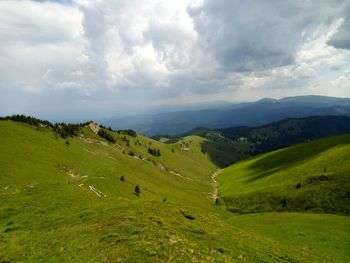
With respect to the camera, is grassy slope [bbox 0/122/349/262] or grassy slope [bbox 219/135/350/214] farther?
grassy slope [bbox 219/135/350/214]

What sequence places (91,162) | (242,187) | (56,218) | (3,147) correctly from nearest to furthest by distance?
1. (56,218)
2. (3,147)
3. (91,162)
4. (242,187)

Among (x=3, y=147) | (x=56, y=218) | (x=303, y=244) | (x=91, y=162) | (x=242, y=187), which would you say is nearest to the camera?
(x=56, y=218)

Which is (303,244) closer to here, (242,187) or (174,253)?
(174,253)

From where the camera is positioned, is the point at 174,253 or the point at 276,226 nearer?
the point at 174,253

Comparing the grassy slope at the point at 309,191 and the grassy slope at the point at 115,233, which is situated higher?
the grassy slope at the point at 115,233

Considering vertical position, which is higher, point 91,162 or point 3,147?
point 3,147

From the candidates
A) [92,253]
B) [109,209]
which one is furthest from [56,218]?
[92,253]

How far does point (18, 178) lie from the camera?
75.6m

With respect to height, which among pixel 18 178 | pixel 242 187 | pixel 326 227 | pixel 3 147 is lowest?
pixel 242 187

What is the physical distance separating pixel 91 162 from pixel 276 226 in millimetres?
80079

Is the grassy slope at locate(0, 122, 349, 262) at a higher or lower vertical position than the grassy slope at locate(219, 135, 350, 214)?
higher

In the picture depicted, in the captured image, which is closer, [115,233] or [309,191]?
[115,233]

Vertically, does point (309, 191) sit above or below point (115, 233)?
below

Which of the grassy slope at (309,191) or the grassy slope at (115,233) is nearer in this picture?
the grassy slope at (115,233)
